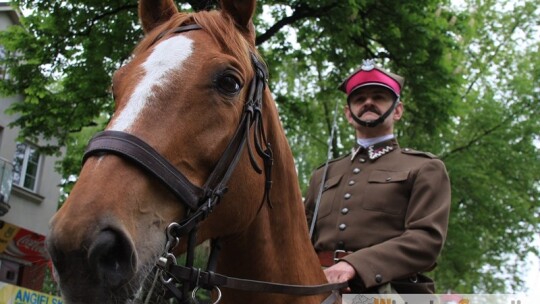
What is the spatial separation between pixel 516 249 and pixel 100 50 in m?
13.9

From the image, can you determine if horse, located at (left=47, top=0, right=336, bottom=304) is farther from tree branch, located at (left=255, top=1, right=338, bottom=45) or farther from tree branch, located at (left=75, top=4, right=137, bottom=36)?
tree branch, located at (left=255, top=1, right=338, bottom=45)

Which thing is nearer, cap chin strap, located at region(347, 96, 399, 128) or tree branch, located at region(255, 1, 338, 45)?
cap chin strap, located at region(347, 96, 399, 128)

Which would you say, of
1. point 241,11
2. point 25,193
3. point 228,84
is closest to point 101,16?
point 241,11

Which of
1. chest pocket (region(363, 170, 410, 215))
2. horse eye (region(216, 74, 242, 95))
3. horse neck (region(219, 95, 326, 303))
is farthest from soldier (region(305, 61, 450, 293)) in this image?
horse eye (region(216, 74, 242, 95))

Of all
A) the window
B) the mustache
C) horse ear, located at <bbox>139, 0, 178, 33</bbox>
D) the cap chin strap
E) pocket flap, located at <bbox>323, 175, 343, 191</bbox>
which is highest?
the window

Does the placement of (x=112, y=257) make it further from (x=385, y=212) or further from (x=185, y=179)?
(x=385, y=212)

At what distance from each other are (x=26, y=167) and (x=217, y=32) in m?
21.2

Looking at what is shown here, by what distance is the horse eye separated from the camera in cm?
250

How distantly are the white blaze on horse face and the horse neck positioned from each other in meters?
0.64

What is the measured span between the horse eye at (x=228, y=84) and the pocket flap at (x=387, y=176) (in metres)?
1.50

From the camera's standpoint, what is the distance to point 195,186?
2.33m

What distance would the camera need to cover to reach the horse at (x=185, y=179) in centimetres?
195

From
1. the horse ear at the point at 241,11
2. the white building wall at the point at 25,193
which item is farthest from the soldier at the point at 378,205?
the white building wall at the point at 25,193

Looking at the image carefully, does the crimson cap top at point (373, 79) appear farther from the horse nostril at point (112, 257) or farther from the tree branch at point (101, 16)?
the tree branch at point (101, 16)
